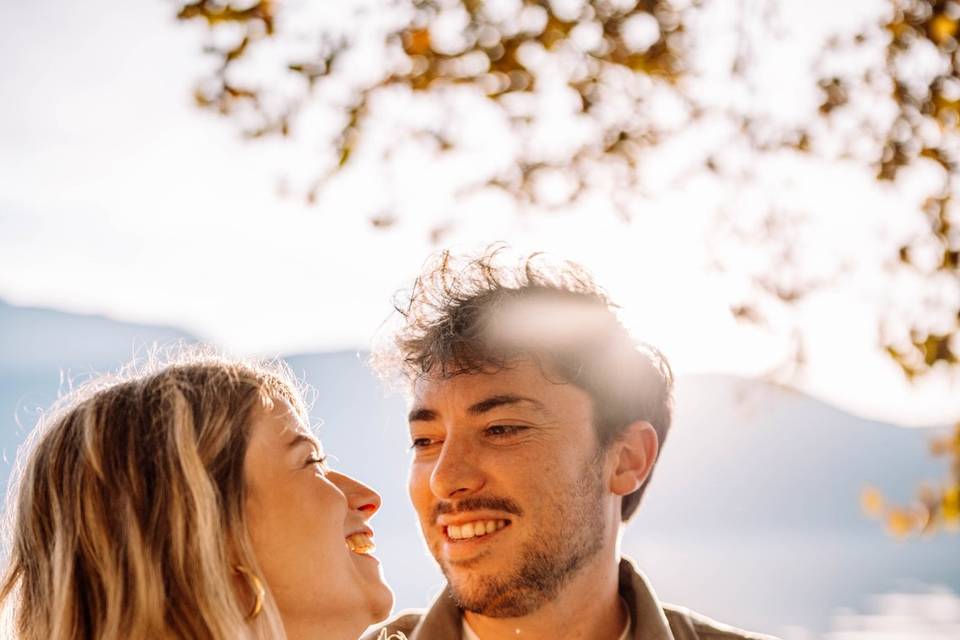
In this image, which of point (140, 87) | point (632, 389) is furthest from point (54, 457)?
point (140, 87)

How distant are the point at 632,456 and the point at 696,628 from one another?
1.63 feet

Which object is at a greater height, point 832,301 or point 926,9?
point 926,9

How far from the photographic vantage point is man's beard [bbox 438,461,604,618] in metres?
2.97

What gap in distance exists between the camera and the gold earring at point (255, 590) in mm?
2049

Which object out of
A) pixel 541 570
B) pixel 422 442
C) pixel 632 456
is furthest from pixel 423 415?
pixel 632 456

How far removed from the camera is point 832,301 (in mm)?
2426

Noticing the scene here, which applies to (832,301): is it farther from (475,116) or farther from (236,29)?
(236,29)

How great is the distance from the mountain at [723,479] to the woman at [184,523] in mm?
334

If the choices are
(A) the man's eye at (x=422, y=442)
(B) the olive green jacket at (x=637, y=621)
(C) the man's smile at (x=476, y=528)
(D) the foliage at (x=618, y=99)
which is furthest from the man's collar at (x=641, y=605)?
(D) the foliage at (x=618, y=99)

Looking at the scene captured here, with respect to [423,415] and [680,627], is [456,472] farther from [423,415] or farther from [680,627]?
[680,627]

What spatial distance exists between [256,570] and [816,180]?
54.1 inches

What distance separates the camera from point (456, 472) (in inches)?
119

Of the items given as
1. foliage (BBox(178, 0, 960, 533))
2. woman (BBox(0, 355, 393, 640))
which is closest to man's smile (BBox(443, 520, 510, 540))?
woman (BBox(0, 355, 393, 640))

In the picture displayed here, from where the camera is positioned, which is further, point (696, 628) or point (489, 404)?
point (696, 628)
